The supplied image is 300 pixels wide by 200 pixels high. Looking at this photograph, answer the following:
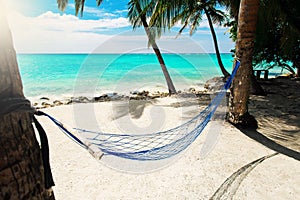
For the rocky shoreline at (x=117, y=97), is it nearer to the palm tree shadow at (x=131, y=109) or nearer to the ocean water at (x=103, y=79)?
the palm tree shadow at (x=131, y=109)

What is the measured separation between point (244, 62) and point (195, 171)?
167cm

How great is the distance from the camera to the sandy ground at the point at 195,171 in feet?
5.66

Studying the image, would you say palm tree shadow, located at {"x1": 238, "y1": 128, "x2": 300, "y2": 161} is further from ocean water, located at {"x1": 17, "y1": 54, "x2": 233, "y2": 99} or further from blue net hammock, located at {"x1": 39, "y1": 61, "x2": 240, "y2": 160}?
ocean water, located at {"x1": 17, "y1": 54, "x2": 233, "y2": 99}

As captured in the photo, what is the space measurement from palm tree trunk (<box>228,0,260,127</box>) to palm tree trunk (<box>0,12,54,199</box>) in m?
2.82

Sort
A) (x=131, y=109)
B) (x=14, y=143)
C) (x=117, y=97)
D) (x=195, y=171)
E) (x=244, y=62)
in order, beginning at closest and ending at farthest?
1. (x=14, y=143)
2. (x=195, y=171)
3. (x=244, y=62)
4. (x=131, y=109)
5. (x=117, y=97)

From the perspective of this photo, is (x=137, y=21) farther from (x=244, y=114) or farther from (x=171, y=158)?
(x=171, y=158)

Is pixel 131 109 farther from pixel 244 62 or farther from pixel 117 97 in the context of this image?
pixel 117 97

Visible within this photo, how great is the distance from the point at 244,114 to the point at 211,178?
1.47 metres

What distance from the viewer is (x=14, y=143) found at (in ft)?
1.92

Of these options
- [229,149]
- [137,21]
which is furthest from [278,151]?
[137,21]

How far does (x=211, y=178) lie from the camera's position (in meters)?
1.91

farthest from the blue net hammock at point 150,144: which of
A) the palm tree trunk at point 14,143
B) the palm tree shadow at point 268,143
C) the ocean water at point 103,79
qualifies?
the ocean water at point 103,79

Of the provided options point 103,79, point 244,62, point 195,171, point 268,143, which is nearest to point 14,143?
point 195,171

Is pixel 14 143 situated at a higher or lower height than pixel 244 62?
lower
